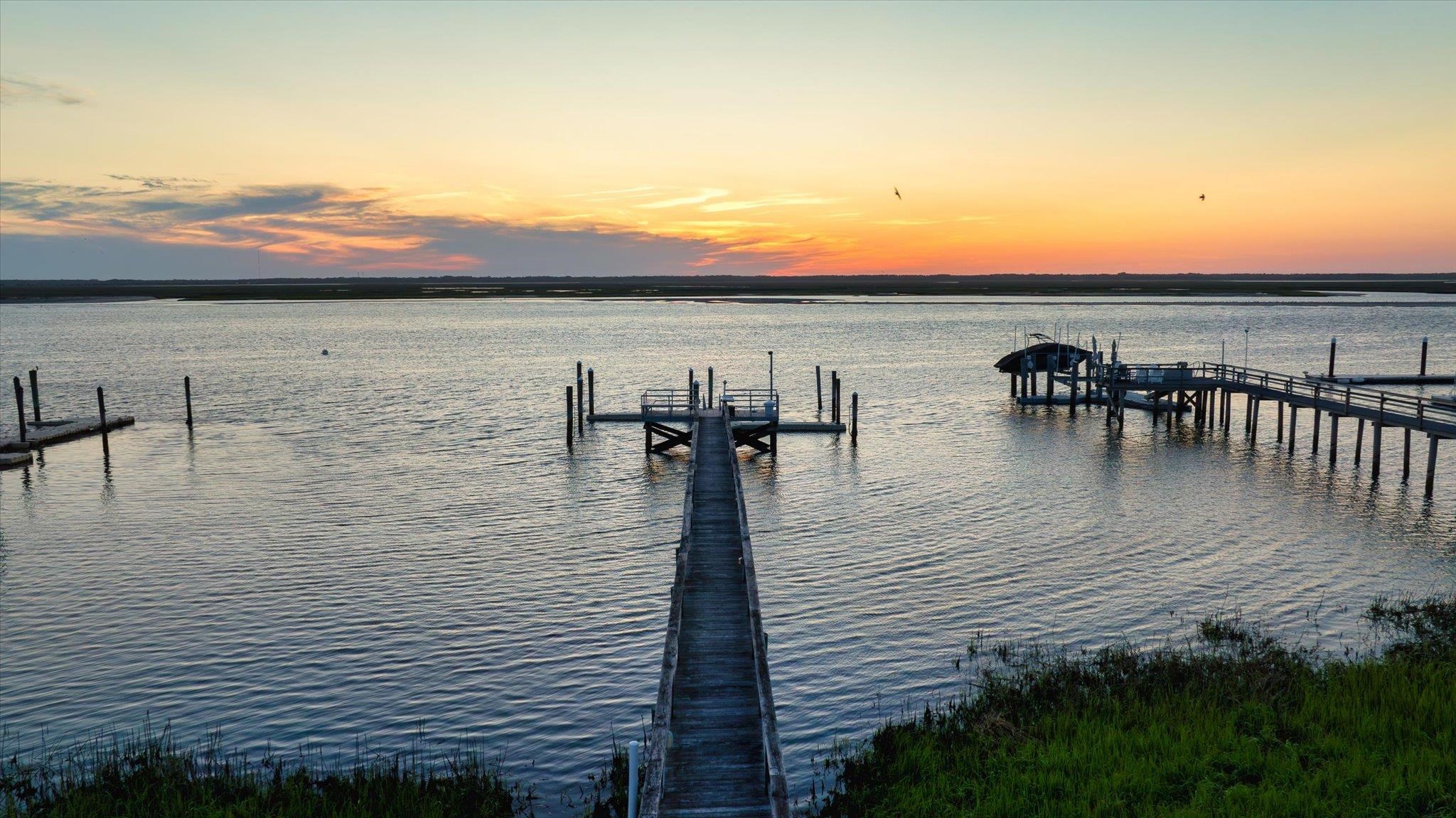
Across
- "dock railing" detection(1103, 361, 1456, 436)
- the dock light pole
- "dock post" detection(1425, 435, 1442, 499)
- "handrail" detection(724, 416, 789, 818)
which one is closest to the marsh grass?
the dock light pole

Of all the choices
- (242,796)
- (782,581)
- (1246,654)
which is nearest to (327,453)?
(782,581)

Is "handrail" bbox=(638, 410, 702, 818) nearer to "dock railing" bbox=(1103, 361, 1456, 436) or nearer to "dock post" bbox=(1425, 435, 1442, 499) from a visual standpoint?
"dock railing" bbox=(1103, 361, 1456, 436)

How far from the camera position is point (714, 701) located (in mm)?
13891

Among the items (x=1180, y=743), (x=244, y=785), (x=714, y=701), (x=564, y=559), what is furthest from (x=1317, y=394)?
(x=244, y=785)

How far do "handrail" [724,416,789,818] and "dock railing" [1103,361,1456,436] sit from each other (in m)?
25.0

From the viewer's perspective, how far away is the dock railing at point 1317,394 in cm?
3180

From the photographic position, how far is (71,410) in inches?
2137

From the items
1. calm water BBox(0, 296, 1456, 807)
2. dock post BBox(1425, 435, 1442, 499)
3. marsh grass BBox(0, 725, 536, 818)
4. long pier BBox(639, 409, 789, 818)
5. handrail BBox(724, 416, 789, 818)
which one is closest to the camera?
handrail BBox(724, 416, 789, 818)

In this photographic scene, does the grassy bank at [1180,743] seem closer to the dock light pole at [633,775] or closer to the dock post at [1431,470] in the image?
the dock light pole at [633,775]

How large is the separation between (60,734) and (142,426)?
3813 centimetres

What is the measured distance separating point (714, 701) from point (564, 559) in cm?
1246

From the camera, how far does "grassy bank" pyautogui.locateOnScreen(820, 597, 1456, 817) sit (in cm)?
1194

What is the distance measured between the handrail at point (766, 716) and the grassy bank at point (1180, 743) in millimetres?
1601

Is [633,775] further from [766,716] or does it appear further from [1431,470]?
[1431,470]
